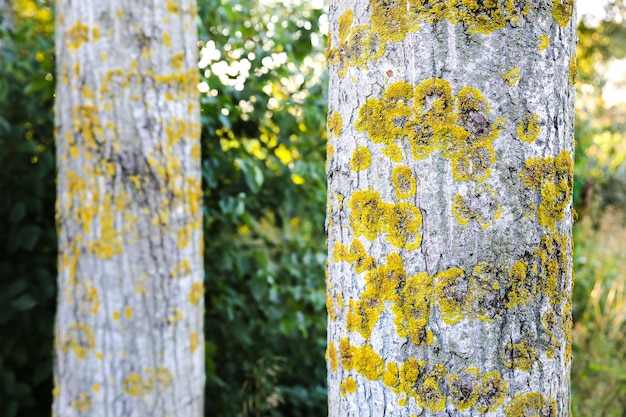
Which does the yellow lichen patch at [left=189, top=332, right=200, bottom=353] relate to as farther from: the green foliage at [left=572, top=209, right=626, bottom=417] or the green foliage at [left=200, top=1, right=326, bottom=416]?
the green foliage at [left=572, top=209, right=626, bottom=417]

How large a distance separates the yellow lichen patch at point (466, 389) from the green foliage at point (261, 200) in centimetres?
184

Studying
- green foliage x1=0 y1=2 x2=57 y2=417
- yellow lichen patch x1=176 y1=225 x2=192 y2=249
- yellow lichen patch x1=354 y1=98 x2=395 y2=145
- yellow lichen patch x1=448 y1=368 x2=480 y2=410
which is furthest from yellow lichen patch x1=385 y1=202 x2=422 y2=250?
green foliage x1=0 y1=2 x2=57 y2=417

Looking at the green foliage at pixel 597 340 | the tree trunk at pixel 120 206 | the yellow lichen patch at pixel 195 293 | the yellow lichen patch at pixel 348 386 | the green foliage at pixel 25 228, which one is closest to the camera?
the yellow lichen patch at pixel 348 386

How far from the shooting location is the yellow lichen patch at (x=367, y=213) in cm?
92

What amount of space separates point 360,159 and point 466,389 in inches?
16.5

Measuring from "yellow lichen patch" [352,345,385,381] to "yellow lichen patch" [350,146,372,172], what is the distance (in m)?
0.31

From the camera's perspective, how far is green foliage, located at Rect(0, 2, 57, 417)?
2668mm

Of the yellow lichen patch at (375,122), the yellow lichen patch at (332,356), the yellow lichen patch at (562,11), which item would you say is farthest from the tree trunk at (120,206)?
the yellow lichen patch at (562,11)

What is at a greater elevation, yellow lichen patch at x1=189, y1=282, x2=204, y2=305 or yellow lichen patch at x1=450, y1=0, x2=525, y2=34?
yellow lichen patch at x1=450, y1=0, x2=525, y2=34

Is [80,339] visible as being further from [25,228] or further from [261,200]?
[261,200]

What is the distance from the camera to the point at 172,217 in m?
1.68

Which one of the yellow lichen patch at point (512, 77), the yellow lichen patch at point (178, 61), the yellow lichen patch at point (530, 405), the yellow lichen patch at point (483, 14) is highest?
the yellow lichen patch at point (178, 61)

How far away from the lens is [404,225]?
90cm

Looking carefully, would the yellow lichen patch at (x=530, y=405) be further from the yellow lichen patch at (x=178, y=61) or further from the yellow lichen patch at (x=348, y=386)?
the yellow lichen patch at (x=178, y=61)
